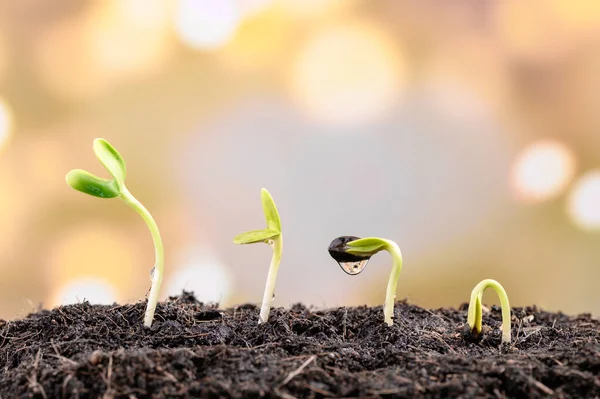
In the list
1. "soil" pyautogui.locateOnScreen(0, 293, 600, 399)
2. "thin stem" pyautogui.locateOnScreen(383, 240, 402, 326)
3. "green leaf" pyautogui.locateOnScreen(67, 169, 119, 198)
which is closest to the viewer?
"soil" pyautogui.locateOnScreen(0, 293, 600, 399)

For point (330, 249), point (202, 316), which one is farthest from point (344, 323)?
point (202, 316)

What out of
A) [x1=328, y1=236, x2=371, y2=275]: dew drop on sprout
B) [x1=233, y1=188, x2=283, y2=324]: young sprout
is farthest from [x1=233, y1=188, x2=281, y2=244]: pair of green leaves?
[x1=328, y1=236, x2=371, y2=275]: dew drop on sprout

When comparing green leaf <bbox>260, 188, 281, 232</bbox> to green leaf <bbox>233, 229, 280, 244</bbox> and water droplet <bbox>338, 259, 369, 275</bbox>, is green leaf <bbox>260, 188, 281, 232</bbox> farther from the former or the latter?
water droplet <bbox>338, 259, 369, 275</bbox>

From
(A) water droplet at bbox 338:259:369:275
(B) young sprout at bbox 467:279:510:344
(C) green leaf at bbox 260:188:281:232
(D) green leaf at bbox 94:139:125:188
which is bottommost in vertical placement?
(B) young sprout at bbox 467:279:510:344

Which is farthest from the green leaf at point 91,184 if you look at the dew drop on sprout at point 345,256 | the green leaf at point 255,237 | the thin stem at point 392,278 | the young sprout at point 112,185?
the thin stem at point 392,278

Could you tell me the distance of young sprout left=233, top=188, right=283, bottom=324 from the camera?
125 centimetres

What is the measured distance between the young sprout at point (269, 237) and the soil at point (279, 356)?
45 mm

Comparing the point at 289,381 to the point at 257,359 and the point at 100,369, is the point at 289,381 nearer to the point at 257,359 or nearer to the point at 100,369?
the point at 257,359

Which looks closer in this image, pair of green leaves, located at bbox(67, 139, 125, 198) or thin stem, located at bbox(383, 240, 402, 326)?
pair of green leaves, located at bbox(67, 139, 125, 198)

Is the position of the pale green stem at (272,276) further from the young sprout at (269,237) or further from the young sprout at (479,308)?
the young sprout at (479,308)

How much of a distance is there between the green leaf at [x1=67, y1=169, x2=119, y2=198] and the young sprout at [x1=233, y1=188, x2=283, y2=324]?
0.26 m

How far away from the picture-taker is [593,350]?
A: 3.57 feet

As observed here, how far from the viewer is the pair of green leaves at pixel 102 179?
3.91 feet

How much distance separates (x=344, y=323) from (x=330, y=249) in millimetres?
176
